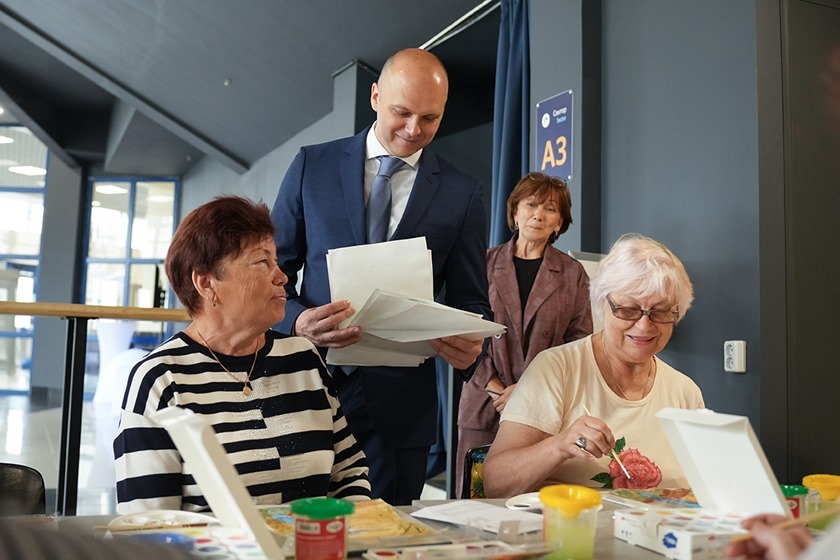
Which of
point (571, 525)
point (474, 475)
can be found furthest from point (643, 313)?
point (571, 525)

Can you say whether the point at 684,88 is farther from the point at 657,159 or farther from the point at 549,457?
the point at 549,457

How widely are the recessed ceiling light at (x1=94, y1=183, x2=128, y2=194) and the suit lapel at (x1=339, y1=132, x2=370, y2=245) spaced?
12718 millimetres

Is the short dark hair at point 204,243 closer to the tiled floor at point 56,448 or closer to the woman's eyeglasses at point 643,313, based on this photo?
the woman's eyeglasses at point 643,313

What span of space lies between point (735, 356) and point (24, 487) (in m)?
2.30

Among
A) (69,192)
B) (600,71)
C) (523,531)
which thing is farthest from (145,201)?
(523,531)

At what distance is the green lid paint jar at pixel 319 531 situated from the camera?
1004 mm

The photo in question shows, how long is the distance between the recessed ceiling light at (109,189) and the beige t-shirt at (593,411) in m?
13.1

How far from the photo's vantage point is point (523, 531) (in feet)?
4.04

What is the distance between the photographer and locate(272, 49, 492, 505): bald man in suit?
1.99 m

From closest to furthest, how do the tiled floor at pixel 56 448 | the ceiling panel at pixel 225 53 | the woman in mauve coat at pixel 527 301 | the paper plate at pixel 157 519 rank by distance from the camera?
the paper plate at pixel 157 519 < the woman in mauve coat at pixel 527 301 < the tiled floor at pixel 56 448 < the ceiling panel at pixel 225 53

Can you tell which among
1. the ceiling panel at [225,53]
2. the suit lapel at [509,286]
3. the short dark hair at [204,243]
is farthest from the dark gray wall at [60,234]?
the short dark hair at [204,243]

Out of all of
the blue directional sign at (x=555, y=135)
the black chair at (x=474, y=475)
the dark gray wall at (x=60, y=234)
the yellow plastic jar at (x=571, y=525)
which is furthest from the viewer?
the dark gray wall at (x=60, y=234)

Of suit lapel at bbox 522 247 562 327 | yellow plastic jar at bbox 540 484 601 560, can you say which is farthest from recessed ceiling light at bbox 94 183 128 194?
yellow plastic jar at bbox 540 484 601 560

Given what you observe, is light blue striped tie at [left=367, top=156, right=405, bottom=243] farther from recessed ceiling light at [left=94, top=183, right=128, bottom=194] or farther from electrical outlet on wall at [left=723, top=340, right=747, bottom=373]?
recessed ceiling light at [left=94, top=183, right=128, bottom=194]
